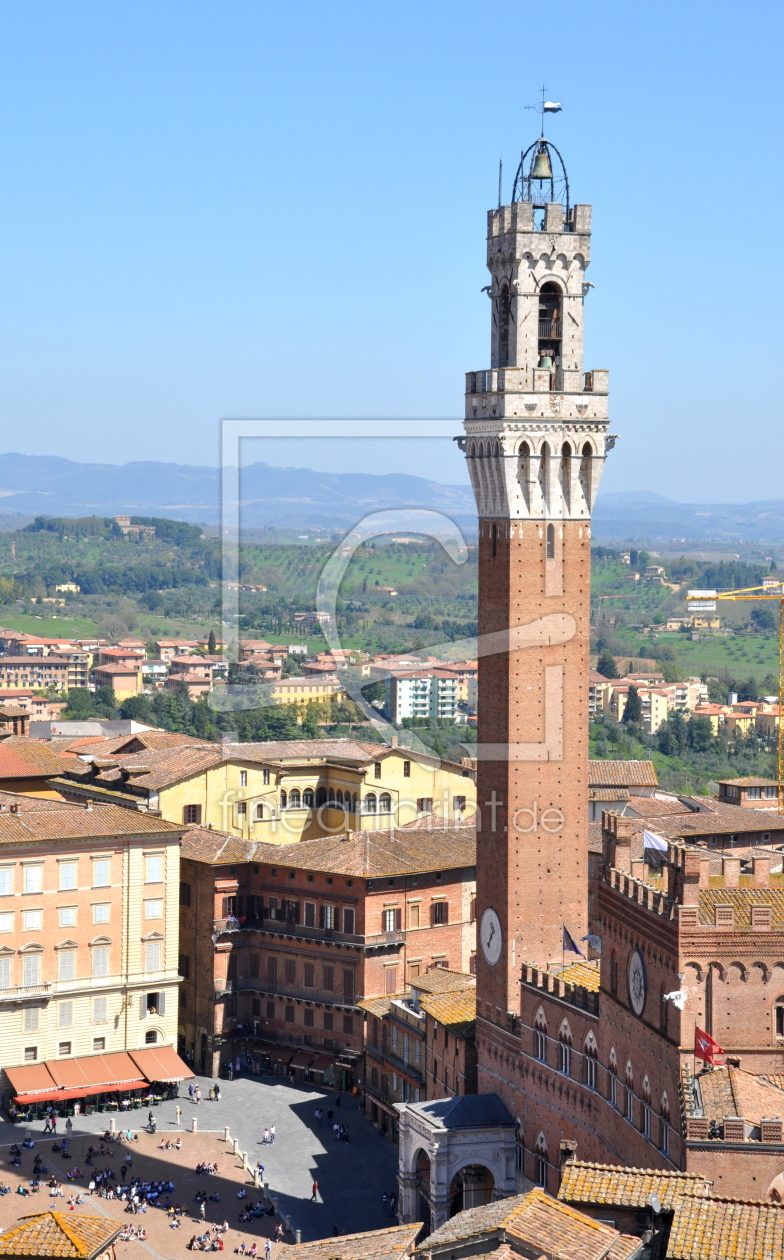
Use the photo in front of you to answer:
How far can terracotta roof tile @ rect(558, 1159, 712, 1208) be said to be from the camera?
2692cm

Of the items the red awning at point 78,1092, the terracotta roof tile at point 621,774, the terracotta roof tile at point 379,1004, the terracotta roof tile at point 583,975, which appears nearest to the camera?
the terracotta roof tile at point 583,975

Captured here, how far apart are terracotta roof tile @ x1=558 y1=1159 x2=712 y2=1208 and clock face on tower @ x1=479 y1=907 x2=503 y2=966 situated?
1495cm

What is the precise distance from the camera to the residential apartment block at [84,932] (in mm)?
51469

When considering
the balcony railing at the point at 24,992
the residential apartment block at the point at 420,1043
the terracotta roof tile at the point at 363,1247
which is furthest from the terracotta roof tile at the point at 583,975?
the balcony railing at the point at 24,992

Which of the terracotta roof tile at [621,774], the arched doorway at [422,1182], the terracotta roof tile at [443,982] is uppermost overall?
the terracotta roof tile at [621,774]

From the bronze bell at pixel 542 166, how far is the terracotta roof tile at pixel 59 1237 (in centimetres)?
2529

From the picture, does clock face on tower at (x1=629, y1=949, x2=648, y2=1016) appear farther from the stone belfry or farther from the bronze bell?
the bronze bell

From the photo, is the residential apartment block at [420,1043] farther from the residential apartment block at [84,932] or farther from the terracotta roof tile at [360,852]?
the residential apartment block at [84,932]

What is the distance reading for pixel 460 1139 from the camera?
134 feet

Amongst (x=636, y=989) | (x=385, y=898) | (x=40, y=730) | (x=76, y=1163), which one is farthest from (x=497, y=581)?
(x=40, y=730)

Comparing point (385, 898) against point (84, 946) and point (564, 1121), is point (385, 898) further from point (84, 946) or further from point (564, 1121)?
point (564, 1121)

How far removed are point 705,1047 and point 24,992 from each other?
23.6 metres

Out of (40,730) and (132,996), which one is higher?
(40,730)

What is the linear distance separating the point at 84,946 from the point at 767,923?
2401cm
